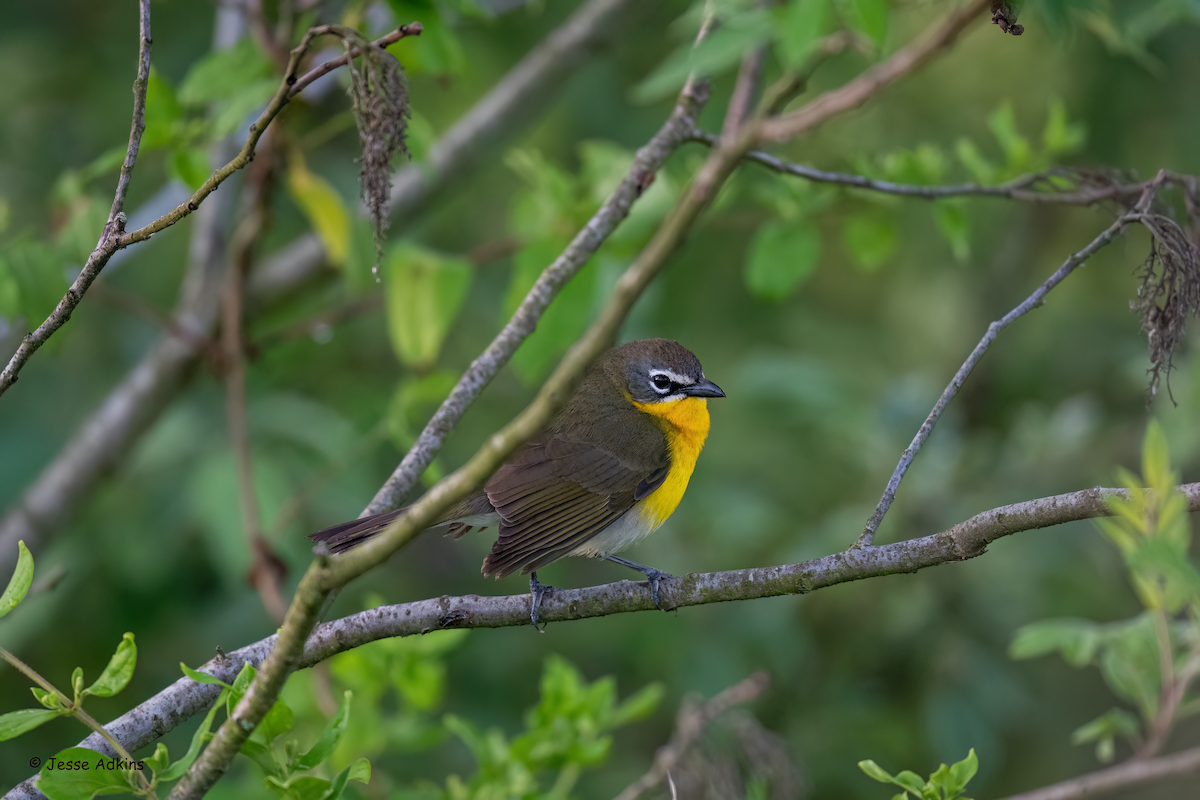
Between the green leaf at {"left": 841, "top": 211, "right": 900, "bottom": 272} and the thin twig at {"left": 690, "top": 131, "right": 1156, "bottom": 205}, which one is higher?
the green leaf at {"left": 841, "top": 211, "right": 900, "bottom": 272}

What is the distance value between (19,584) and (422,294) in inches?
88.2

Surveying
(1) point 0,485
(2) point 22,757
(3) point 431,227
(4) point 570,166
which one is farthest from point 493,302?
(2) point 22,757

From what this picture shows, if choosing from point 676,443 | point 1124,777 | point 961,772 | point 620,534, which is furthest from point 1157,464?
point 676,443

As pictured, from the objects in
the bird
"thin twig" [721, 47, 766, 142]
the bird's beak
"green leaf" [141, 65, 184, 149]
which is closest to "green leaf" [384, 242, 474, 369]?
the bird

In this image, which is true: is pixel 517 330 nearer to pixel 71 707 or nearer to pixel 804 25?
pixel 804 25

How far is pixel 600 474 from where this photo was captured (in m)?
4.08

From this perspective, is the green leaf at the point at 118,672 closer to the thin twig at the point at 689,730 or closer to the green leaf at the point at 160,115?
the thin twig at the point at 689,730

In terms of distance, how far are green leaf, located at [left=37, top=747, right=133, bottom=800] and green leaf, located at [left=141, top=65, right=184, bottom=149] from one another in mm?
2012

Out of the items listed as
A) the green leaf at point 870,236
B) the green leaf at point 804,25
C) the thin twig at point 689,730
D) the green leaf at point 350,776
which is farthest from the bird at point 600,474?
the green leaf at point 804,25

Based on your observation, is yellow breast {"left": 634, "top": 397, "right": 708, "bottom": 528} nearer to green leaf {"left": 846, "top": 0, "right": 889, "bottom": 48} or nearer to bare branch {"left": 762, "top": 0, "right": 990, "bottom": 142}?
bare branch {"left": 762, "top": 0, "right": 990, "bottom": 142}

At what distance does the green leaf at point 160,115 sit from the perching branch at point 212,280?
4.35 ft

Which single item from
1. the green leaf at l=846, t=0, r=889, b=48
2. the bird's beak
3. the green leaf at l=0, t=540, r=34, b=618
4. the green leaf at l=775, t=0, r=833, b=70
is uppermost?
the bird's beak

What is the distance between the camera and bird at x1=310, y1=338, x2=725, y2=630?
345 centimetres

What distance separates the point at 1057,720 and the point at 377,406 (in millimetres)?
4501
